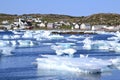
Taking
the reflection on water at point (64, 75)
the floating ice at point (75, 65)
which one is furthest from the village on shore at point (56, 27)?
the reflection on water at point (64, 75)

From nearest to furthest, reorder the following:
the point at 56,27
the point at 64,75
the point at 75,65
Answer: the point at 64,75 → the point at 75,65 → the point at 56,27

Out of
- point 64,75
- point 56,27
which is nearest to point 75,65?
point 64,75

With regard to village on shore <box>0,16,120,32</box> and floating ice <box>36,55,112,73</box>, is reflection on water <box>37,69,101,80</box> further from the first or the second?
village on shore <box>0,16,120,32</box>

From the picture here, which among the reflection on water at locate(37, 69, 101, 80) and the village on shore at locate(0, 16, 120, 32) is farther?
the village on shore at locate(0, 16, 120, 32)

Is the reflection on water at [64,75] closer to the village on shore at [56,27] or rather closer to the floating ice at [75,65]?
the floating ice at [75,65]

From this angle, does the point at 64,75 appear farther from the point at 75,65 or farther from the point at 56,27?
the point at 56,27

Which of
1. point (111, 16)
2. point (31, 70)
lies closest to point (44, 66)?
point (31, 70)

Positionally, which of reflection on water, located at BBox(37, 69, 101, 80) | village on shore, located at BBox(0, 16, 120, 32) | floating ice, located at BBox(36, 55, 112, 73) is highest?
floating ice, located at BBox(36, 55, 112, 73)

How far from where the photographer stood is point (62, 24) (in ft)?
274

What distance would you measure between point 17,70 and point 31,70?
22.4 inches

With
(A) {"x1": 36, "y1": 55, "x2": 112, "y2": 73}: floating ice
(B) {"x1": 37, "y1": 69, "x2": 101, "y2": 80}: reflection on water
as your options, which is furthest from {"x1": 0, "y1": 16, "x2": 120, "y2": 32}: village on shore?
(B) {"x1": 37, "y1": 69, "x2": 101, "y2": 80}: reflection on water

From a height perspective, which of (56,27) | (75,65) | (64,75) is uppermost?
(75,65)

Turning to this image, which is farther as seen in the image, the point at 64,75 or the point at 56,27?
the point at 56,27

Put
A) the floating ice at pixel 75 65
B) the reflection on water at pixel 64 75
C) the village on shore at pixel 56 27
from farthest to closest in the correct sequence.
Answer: the village on shore at pixel 56 27 → the floating ice at pixel 75 65 → the reflection on water at pixel 64 75
